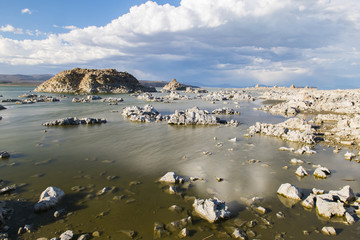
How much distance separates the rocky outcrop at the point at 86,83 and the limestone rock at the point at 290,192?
312ft

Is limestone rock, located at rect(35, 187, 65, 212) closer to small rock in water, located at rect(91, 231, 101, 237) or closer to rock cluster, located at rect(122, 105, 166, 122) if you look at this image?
small rock in water, located at rect(91, 231, 101, 237)

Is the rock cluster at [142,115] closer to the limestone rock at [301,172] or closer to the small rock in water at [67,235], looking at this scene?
the limestone rock at [301,172]

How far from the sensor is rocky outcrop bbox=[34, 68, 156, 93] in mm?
94625

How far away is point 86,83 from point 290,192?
9993cm

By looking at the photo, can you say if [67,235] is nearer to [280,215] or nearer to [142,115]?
[280,215]

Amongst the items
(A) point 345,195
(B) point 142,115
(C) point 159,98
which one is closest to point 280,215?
(A) point 345,195

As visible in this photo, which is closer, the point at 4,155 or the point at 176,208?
the point at 176,208

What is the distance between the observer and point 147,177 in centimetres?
1021

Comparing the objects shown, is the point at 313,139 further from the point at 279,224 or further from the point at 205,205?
the point at 205,205

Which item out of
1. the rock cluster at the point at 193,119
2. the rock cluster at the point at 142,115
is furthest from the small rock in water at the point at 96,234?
the rock cluster at the point at 142,115

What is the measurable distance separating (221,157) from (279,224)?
628 centimetres

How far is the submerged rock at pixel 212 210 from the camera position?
6957mm

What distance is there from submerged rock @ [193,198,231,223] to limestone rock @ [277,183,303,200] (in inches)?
118

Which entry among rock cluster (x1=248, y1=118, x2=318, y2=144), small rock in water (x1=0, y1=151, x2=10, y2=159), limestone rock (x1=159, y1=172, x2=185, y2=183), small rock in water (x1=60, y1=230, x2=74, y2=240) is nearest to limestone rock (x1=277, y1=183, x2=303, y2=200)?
limestone rock (x1=159, y1=172, x2=185, y2=183)
